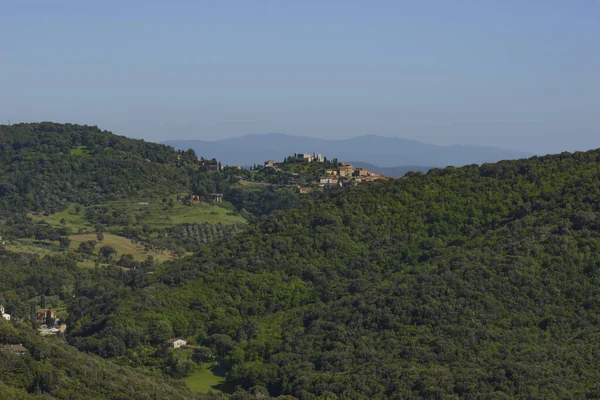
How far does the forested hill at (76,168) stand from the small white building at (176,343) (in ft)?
195

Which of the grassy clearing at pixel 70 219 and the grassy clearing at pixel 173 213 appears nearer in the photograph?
the grassy clearing at pixel 70 219

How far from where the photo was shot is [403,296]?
1875 inches

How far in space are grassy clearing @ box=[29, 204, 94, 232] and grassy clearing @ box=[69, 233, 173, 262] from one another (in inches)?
188

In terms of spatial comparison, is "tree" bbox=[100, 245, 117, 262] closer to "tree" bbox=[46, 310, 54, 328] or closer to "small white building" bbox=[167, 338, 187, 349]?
"tree" bbox=[46, 310, 54, 328]

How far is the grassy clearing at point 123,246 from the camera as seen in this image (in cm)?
8619

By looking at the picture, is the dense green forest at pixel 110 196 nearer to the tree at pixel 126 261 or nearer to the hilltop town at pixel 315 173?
the tree at pixel 126 261

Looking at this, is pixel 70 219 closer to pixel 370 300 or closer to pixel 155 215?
pixel 155 215

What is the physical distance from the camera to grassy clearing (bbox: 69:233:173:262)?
86.2 m

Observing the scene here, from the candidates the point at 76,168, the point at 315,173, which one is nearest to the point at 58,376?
the point at 76,168

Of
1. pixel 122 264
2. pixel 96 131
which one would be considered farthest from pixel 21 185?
pixel 122 264

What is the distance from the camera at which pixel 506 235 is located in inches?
2110

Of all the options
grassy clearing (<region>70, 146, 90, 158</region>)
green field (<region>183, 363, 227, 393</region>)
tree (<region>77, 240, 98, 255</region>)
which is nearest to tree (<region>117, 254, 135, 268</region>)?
tree (<region>77, 240, 98, 255</region>)

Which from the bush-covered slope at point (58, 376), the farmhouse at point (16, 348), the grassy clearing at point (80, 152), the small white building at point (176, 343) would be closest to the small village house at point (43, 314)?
the small white building at point (176, 343)

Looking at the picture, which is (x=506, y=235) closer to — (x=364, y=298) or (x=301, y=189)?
(x=364, y=298)
